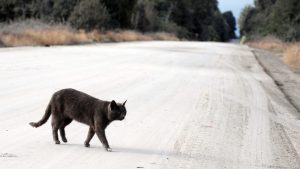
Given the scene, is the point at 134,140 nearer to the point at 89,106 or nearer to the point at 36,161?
the point at 89,106

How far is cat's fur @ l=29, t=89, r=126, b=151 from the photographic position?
25.7ft

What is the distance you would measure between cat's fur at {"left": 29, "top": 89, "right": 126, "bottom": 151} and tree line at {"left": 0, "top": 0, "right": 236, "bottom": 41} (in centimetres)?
3738

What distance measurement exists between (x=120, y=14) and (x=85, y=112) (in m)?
54.6

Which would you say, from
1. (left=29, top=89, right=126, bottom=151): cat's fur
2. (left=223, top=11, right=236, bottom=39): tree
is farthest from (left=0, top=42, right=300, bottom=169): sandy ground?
(left=223, top=11, right=236, bottom=39): tree

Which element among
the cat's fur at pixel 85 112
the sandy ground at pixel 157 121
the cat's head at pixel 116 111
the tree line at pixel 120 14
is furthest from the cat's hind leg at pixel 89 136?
the tree line at pixel 120 14

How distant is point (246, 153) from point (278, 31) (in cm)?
5780

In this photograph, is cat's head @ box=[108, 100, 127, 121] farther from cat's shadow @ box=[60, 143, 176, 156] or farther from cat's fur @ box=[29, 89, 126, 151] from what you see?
cat's shadow @ box=[60, 143, 176, 156]

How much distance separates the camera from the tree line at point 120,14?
1880 inches

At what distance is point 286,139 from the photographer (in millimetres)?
10148

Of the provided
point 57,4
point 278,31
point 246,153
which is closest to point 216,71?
point 246,153

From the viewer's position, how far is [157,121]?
35.5 feet

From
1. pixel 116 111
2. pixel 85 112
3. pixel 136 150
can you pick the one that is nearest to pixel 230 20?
pixel 136 150

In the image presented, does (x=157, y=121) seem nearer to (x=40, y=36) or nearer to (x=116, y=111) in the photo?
(x=116, y=111)

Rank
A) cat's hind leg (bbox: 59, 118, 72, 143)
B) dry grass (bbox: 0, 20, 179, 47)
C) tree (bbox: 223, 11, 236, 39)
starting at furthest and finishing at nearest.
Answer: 1. tree (bbox: 223, 11, 236, 39)
2. dry grass (bbox: 0, 20, 179, 47)
3. cat's hind leg (bbox: 59, 118, 72, 143)
